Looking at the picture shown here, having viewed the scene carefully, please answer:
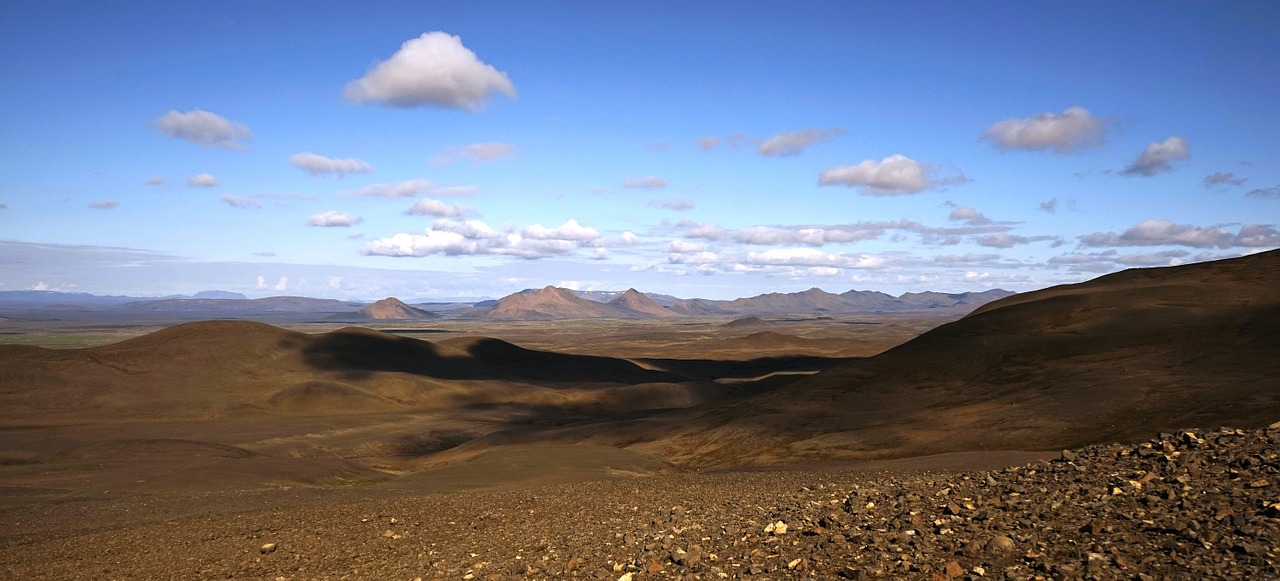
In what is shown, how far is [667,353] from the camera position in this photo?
14300 cm

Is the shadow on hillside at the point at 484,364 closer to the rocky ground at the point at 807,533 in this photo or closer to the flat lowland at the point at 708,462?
the flat lowland at the point at 708,462

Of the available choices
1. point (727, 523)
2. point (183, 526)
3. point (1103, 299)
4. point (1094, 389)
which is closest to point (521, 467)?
point (183, 526)

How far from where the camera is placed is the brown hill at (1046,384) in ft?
84.1

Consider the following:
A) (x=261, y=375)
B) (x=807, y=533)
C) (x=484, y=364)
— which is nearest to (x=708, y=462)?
(x=807, y=533)

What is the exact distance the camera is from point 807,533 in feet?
30.3

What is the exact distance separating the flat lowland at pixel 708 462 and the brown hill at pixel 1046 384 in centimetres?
18

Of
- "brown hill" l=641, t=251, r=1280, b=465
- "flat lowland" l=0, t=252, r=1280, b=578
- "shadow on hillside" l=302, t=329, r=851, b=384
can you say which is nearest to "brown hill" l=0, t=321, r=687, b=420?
"shadow on hillside" l=302, t=329, r=851, b=384

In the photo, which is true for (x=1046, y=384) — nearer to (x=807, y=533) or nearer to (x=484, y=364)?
→ (x=807, y=533)

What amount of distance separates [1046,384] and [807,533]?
92.6 ft

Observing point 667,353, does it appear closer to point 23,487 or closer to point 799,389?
point 799,389

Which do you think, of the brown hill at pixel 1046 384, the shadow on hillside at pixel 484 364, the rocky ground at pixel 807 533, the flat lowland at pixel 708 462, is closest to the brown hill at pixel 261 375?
the shadow on hillside at pixel 484 364

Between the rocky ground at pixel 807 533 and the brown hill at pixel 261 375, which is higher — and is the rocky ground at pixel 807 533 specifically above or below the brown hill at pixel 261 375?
above

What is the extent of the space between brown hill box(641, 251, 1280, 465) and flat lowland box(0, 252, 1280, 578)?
180mm

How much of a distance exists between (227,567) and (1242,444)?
13.6 metres
